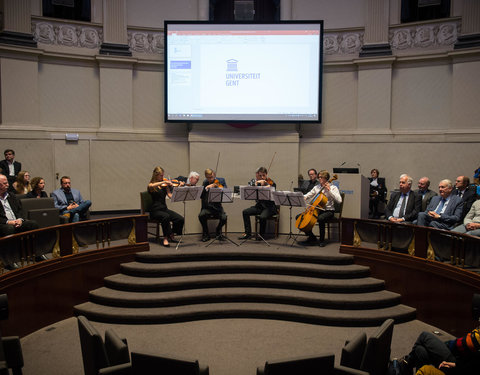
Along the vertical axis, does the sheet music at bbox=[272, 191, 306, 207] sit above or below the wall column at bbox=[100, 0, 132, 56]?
below

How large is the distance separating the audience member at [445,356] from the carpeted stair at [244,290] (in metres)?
1.61

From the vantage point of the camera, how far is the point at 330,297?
19.0ft

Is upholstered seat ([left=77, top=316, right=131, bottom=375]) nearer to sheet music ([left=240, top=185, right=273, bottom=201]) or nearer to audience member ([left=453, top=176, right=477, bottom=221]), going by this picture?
sheet music ([left=240, top=185, right=273, bottom=201])

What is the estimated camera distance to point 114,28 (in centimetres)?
1077

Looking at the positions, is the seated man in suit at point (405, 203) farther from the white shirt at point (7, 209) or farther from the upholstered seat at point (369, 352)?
the white shirt at point (7, 209)

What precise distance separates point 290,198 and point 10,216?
415 centimetres

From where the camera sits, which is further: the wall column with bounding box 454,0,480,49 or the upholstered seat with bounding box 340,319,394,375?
the wall column with bounding box 454,0,480,49

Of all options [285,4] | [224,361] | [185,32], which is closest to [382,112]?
[285,4]

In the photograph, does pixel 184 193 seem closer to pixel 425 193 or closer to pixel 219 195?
pixel 219 195

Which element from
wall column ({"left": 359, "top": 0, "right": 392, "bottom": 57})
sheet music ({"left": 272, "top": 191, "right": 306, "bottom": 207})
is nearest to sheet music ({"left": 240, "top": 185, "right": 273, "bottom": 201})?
sheet music ({"left": 272, "top": 191, "right": 306, "bottom": 207})

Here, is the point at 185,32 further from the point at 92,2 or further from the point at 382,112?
the point at 382,112

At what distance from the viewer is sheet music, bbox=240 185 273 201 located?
7.06 m

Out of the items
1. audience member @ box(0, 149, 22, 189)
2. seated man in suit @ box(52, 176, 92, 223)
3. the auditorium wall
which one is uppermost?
the auditorium wall

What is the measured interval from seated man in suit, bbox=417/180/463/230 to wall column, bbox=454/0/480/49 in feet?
17.9
